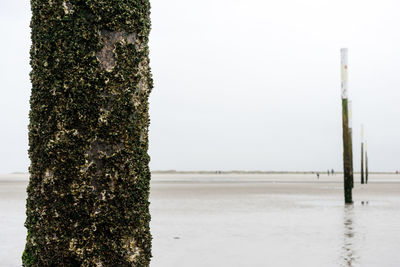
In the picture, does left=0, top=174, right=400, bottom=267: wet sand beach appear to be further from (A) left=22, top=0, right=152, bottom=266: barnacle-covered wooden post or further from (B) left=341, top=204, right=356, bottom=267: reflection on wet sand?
(A) left=22, top=0, right=152, bottom=266: barnacle-covered wooden post

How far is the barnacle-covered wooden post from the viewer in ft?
11.2

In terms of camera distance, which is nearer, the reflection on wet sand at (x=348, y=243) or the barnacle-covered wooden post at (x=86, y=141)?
the barnacle-covered wooden post at (x=86, y=141)

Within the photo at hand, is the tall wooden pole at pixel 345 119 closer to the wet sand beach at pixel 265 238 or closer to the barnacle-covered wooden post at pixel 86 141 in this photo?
the wet sand beach at pixel 265 238

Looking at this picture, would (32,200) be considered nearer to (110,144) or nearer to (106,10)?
(110,144)

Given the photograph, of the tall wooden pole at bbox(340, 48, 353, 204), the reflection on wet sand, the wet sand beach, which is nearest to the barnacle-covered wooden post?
the wet sand beach

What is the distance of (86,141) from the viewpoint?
344 centimetres

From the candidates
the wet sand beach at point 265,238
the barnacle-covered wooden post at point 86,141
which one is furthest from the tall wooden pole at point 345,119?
the barnacle-covered wooden post at point 86,141

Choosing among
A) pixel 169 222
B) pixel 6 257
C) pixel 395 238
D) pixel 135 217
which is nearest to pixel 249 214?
pixel 169 222

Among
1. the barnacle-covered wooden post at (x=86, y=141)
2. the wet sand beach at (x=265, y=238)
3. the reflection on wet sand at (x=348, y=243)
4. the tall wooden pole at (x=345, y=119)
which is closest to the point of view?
the barnacle-covered wooden post at (x=86, y=141)

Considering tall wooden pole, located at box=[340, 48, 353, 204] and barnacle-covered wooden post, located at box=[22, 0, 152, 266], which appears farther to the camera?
tall wooden pole, located at box=[340, 48, 353, 204]

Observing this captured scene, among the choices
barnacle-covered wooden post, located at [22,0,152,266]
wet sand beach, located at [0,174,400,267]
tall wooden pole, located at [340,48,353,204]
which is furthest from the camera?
tall wooden pole, located at [340,48,353,204]

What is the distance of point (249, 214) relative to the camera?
14711 mm

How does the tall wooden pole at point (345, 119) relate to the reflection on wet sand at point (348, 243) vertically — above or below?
above

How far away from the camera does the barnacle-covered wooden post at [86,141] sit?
342 cm
